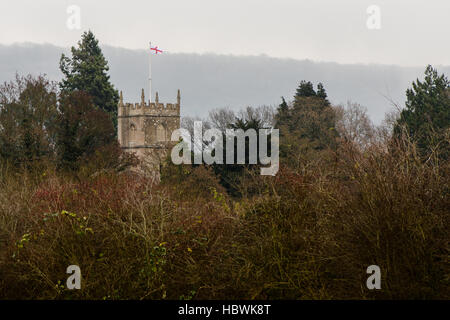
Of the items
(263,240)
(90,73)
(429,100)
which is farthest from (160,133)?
(263,240)

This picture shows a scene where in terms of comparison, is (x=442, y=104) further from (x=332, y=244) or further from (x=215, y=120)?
(x=332, y=244)

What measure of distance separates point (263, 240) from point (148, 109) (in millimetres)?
51482

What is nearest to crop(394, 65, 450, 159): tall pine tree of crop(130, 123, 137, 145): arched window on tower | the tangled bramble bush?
crop(130, 123, 137, 145): arched window on tower

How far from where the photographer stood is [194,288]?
397 inches

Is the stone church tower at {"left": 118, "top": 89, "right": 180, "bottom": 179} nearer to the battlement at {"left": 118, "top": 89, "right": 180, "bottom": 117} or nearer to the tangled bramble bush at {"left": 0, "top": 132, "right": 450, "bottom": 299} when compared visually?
the battlement at {"left": 118, "top": 89, "right": 180, "bottom": 117}

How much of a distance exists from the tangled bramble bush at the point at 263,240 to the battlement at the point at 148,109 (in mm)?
47918

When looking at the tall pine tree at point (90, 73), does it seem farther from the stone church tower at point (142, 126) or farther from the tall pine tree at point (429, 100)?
the tall pine tree at point (429, 100)

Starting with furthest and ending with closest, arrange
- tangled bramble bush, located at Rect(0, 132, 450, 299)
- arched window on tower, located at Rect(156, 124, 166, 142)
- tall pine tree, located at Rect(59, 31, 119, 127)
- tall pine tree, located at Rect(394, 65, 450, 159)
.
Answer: arched window on tower, located at Rect(156, 124, 166, 142), tall pine tree, located at Rect(59, 31, 119, 127), tall pine tree, located at Rect(394, 65, 450, 159), tangled bramble bush, located at Rect(0, 132, 450, 299)

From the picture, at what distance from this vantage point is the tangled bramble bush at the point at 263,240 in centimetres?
856

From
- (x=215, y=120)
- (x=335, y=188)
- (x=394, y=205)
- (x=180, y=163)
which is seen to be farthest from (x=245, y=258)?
(x=215, y=120)

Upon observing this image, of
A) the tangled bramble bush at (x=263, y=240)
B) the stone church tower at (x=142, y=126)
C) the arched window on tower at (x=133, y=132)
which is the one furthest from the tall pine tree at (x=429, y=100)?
the tangled bramble bush at (x=263, y=240)

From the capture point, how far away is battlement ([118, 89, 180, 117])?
59.6 m

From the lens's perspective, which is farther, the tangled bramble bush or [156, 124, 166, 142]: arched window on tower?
[156, 124, 166, 142]: arched window on tower

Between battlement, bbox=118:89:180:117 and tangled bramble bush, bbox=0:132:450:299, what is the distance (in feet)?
157
